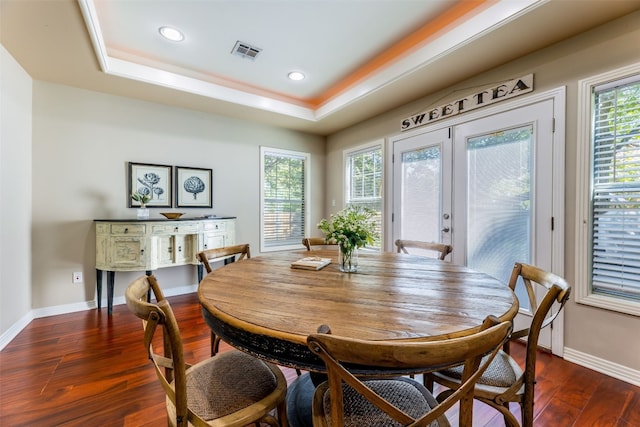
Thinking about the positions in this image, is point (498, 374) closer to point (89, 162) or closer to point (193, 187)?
point (193, 187)

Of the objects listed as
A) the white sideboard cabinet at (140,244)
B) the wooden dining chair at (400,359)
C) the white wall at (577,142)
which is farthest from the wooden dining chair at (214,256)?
the white wall at (577,142)

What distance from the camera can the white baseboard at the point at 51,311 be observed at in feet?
7.73

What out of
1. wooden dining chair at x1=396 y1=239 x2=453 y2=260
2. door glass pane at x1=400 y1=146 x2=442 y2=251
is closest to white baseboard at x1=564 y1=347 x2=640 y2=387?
wooden dining chair at x1=396 y1=239 x2=453 y2=260

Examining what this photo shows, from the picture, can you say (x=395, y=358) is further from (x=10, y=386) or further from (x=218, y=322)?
(x=10, y=386)

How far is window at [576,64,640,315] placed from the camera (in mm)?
1883

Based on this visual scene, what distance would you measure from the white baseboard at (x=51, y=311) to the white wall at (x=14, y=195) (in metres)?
0.01

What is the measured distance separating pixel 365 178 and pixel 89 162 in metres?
3.46

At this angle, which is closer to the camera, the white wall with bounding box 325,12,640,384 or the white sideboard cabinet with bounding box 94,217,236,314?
the white wall with bounding box 325,12,640,384

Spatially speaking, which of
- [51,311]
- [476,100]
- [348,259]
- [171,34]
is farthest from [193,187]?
[476,100]

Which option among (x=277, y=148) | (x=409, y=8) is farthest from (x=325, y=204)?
(x=409, y=8)

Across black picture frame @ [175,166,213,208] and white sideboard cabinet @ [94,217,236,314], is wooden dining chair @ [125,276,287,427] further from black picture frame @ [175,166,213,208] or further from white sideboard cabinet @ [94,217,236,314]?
black picture frame @ [175,166,213,208]

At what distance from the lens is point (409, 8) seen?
2.24m

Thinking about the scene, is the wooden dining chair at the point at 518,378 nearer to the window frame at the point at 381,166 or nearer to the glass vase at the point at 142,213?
the window frame at the point at 381,166

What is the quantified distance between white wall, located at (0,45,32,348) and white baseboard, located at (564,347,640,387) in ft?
14.7
